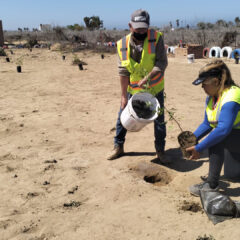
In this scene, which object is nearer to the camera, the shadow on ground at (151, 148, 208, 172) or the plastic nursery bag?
the plastic nursery bag

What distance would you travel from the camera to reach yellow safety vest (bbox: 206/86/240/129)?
7.84ft

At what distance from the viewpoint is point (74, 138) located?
4.50m

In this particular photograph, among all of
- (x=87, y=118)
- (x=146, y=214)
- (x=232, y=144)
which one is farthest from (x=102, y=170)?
(x=87, y=118)

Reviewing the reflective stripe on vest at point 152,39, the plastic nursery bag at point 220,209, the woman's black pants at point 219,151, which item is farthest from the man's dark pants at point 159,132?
the plastic nursery bag at point 220,209

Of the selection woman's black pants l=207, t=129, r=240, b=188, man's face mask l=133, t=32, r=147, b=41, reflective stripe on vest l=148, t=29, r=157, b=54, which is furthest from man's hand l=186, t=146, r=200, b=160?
man's face mask l=133, t=32, r=147, b=41

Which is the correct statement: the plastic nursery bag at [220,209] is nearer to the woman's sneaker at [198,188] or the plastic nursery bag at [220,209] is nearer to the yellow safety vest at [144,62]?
the woman's sneaker at [198,188]

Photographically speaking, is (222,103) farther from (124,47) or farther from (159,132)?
(124,47)

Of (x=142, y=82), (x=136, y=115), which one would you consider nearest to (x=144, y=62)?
(x=142, y=82)

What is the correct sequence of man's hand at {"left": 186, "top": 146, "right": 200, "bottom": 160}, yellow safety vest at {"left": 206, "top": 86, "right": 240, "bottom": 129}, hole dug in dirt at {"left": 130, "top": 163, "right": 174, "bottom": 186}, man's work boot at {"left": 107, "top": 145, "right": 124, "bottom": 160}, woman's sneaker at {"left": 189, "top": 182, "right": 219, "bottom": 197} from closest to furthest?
yellow safety vest at {"left": 206, "top": 86, "right": 240, "bottom": 129} < man's hand at {"left": 186, "top": 146, "right": 200, "bottom": 160} < woman's sneaker at {"left": 189, "top": 182, "right": 219, "bottom": 197} < hole dug in dirt at {"left": 130, "top": 163, "right": 174, "bottom": 186} < man's work boot at {"left": 107, "top": 145, "right": 124, "bottom": 160}

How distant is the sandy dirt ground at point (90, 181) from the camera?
2.44 m

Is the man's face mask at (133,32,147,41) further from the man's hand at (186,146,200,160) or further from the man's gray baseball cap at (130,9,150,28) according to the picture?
the man's hand at (186,146,200,160)

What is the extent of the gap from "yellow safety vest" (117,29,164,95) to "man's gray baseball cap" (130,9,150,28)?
0.15m

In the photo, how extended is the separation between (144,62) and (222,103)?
107cm

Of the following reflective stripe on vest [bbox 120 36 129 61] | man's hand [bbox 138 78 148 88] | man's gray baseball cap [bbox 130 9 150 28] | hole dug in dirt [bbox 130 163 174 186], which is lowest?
hole dug in dirt [bbox 130 163 174 186]
